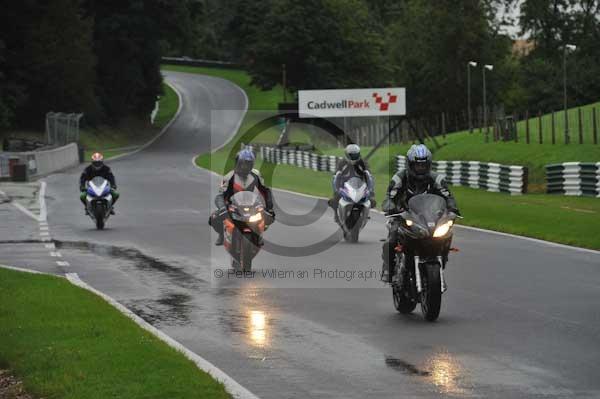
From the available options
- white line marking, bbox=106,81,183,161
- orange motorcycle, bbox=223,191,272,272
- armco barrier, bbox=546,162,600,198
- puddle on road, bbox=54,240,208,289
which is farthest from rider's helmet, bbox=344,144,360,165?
white line marking, bbox=106,81,183,161

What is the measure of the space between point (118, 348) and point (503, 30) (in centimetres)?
9962

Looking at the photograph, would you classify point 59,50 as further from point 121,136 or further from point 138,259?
point 138,259

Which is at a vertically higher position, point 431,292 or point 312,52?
point 312,52

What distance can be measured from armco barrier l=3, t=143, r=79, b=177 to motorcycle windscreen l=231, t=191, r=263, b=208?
33.7 m

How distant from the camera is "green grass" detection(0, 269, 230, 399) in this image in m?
8.57

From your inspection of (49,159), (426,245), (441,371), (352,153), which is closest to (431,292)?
(426,245)

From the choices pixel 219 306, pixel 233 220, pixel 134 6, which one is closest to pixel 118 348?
pixel 219 306

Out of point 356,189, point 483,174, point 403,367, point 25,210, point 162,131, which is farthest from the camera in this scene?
point 162,131

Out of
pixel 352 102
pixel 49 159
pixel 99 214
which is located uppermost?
pixel 352 102

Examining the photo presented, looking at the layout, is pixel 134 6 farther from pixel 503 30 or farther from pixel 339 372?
pixel 339 372

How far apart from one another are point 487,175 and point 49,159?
23341mm

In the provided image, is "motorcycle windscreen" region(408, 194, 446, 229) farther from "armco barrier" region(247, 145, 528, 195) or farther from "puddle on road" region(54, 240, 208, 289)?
"armco barrier" region(247, 145, 528, 195)

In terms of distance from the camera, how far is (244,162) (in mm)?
16719

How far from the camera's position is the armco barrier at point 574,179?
34000mm
